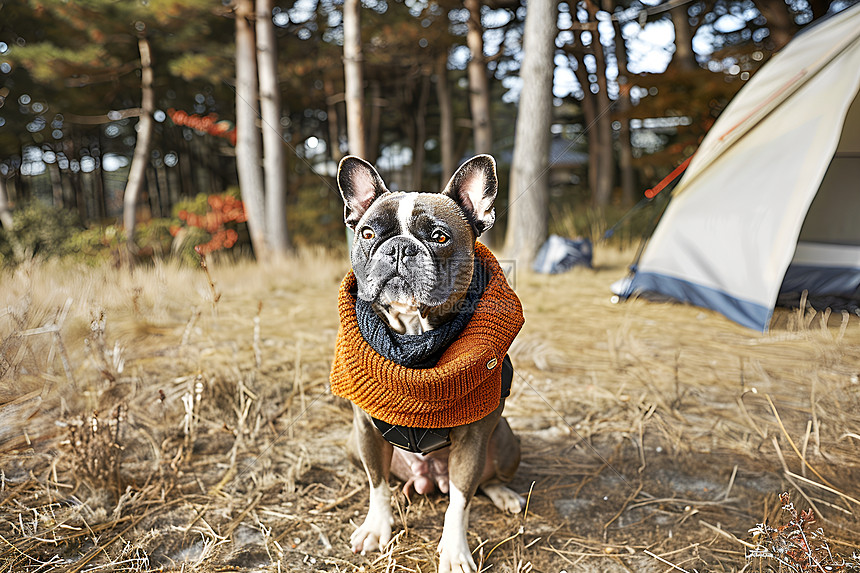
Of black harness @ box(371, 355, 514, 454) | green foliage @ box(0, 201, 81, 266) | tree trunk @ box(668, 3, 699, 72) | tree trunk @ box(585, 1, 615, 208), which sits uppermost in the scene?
tree trunk @ box(668, 3, 699, 72)

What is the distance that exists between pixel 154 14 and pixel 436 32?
4648mm

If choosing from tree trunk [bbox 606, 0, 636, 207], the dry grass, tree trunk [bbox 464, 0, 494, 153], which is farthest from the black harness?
tree trunk [bbox 606, 0, 636, 207]

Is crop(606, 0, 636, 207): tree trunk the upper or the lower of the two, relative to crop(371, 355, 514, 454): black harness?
upper

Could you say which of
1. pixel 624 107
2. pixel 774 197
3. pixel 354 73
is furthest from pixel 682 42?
pixel 774 197

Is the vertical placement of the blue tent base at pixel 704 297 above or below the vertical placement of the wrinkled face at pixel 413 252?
below

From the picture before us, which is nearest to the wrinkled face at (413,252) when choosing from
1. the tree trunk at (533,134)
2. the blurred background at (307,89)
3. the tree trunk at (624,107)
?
the blurred background at (307,89)

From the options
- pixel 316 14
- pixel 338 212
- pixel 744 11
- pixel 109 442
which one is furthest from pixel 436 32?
pixel 109 442

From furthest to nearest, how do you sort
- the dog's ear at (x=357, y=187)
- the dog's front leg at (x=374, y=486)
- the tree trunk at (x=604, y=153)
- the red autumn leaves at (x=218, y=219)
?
the tree trunk at (x=604, y=153), the red autumn leaves at (x=218, y=219), the dog's front leg at (x=374, y=486), the dog's ear at (x=357, y=187)

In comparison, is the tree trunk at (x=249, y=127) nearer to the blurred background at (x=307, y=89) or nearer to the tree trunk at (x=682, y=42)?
the blurred background at (x=307, y=89)

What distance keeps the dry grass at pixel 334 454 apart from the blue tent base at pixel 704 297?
20 cm

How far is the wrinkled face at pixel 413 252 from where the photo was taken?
53.4 inches

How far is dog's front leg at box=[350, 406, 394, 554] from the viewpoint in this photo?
162 centimetres

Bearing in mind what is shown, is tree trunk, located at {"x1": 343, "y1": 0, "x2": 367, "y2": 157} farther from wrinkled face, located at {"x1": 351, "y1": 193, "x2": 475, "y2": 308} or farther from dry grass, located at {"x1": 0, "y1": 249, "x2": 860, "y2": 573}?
wrinkled face, located at {"x1": 351, "y1": 193, "x2": 475, "y2": 308}

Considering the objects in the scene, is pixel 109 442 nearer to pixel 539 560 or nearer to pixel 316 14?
pixel 539 560
